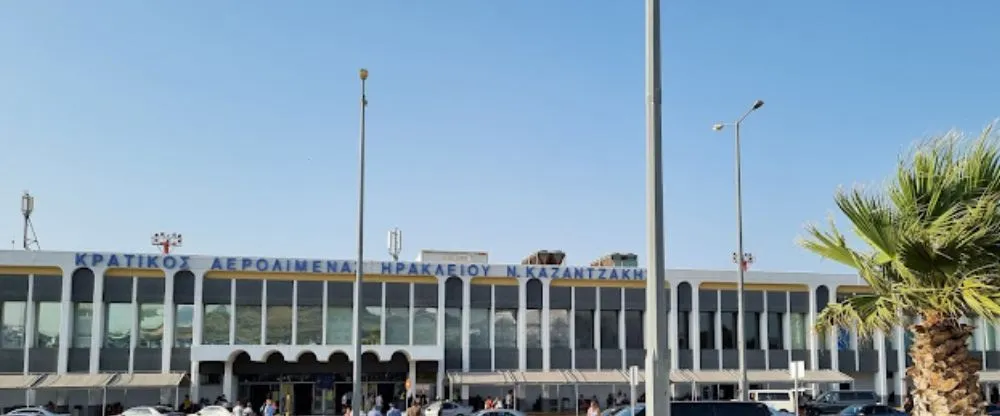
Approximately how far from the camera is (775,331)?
57188 millimetres

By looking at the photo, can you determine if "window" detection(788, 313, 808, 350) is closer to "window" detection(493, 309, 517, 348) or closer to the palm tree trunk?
"window" detection(493, 309, 517, 348)

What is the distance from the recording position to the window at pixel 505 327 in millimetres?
53375

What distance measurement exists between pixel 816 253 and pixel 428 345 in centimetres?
4035

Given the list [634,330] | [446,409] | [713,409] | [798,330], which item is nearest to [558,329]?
[634,330]

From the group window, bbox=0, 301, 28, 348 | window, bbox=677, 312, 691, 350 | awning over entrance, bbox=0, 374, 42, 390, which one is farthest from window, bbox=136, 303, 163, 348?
window, bbox=677, 312, 691, 350

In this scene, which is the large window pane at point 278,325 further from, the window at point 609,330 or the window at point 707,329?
the window at point 707,329

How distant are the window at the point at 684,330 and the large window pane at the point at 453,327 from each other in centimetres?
1229

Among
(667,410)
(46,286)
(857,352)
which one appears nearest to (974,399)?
(667,410)

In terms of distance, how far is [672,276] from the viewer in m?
55.6

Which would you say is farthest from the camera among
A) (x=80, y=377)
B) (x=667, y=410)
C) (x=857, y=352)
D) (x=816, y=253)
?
(x=857, y=352)

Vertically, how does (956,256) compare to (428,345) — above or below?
above

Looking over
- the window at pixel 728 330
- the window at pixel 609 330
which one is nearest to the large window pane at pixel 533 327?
the window at pixel 609 330

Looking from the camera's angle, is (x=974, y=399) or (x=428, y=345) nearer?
(x=974, y=399)

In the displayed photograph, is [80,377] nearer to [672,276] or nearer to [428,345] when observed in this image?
[428,345]
